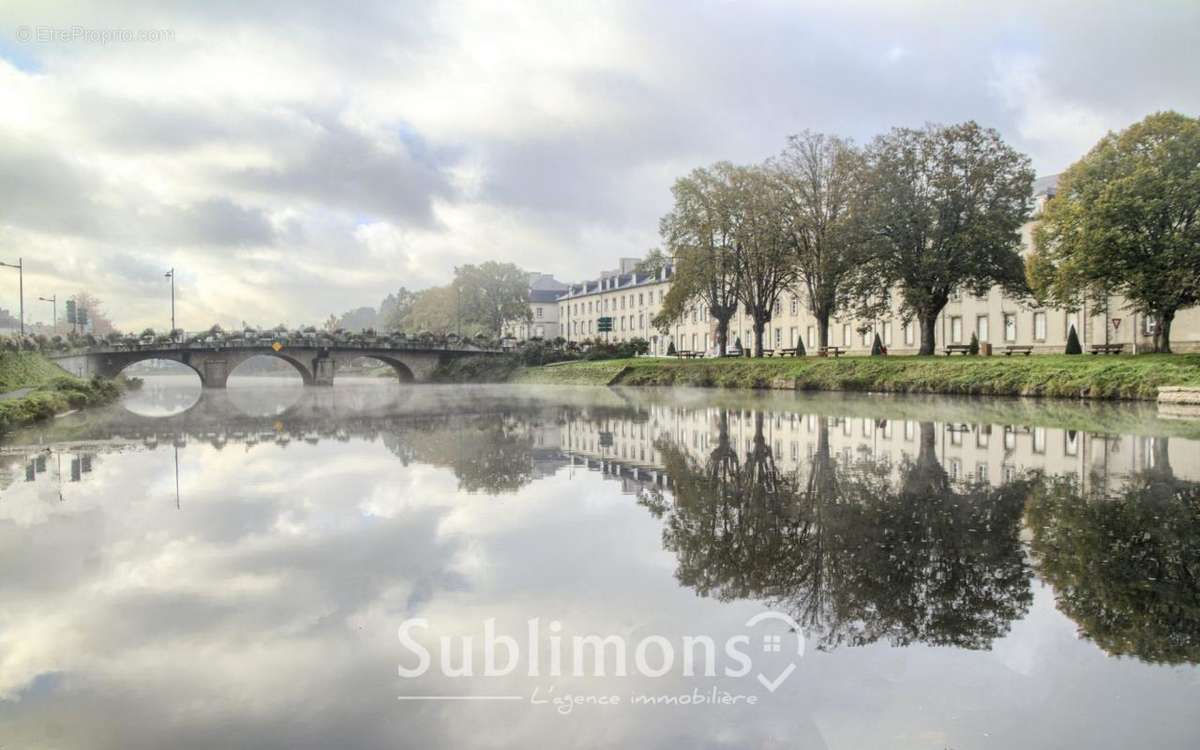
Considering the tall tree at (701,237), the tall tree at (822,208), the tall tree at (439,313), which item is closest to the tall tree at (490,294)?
the tall tree at (439,313)

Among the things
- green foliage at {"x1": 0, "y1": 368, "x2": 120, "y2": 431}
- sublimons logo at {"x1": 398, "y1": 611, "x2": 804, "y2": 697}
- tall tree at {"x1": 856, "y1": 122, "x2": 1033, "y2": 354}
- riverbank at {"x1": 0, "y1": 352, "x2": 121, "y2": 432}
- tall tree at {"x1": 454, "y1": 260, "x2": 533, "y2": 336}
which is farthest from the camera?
tall tree at {"x1": 454, "y1": 260, "x2": 533, "y2": 336}

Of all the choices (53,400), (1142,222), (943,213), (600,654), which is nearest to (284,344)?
(53,400)

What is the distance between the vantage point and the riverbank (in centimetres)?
2262

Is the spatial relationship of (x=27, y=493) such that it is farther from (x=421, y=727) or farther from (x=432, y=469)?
(x=421, y=727)

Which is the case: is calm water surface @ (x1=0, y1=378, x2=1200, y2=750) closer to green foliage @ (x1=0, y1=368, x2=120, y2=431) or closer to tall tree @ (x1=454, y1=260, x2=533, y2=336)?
green foliage @ (x1=0, y1=368, x2=120, y2=431)

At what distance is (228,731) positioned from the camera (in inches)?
153

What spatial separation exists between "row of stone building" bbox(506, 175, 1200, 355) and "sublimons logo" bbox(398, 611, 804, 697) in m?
40.0

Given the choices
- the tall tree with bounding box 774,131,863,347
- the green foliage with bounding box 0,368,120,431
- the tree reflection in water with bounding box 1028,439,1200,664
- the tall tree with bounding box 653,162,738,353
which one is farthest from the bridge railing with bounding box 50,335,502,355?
the tree reflection in water with bounding box 1028,439,1200,664

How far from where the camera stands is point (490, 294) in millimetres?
93562

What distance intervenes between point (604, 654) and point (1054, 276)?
40.3m

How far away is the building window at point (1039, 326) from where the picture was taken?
52.2m

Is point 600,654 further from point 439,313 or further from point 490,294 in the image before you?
point 439,313

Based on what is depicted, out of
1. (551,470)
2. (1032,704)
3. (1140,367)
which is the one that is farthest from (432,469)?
(1140,367)

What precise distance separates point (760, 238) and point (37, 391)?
36.9 metres
